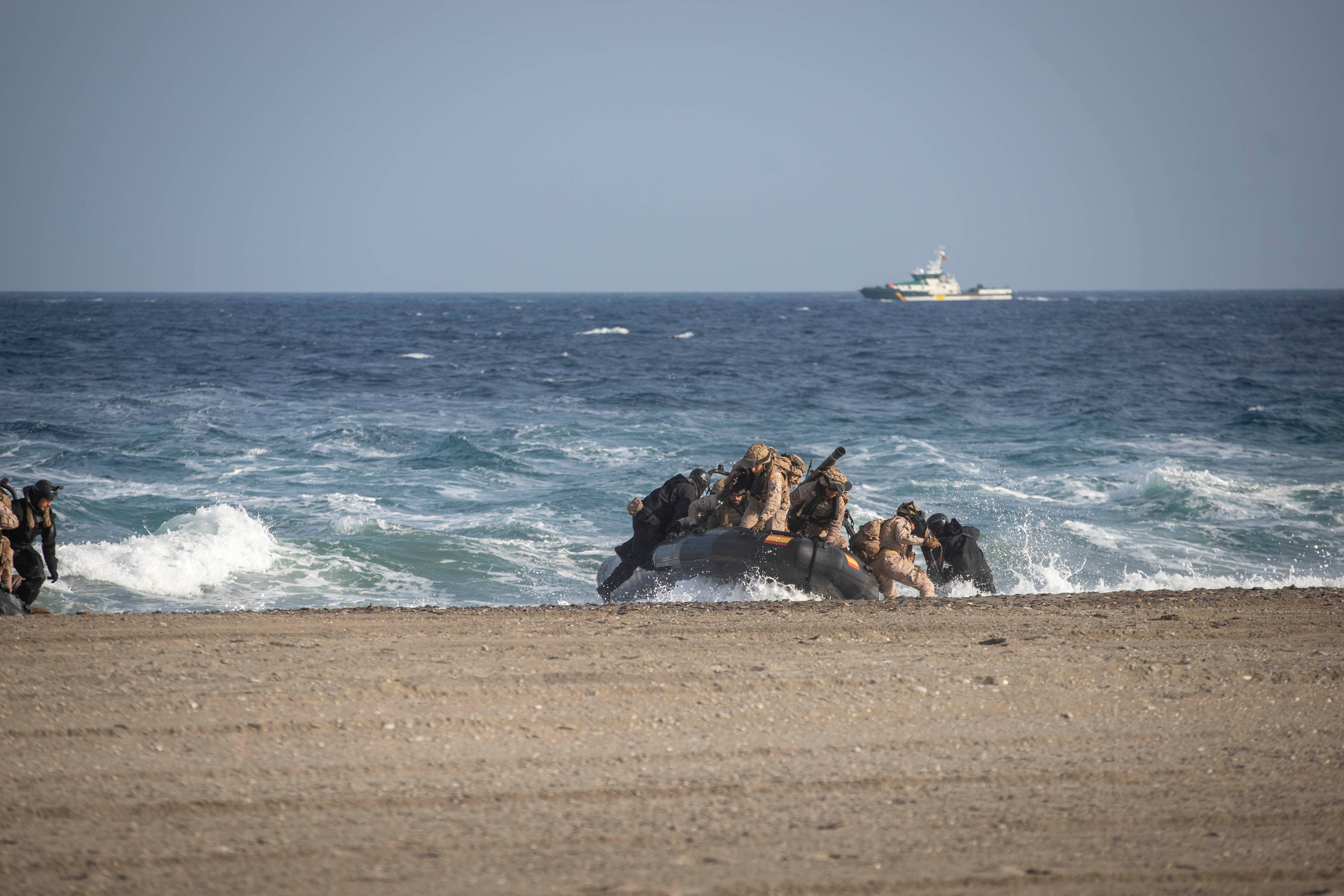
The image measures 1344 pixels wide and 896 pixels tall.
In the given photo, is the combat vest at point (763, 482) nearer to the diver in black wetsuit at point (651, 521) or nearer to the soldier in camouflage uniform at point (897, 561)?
the diver in black wetsuit at point (651, 521)

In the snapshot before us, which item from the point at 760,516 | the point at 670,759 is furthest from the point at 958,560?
the point at 670,759

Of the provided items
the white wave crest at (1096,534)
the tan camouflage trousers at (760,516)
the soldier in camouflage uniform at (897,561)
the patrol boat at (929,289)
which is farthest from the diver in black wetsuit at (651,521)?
the patrol boat at (929,289)

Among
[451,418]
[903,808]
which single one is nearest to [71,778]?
[903,808]

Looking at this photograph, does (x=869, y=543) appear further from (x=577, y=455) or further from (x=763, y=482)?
(x=577, y=455)

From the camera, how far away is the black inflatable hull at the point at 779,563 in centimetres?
825

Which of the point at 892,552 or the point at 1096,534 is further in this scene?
the point at 1096,534

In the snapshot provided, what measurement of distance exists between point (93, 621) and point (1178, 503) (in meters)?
14.1

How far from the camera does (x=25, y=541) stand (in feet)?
24.7

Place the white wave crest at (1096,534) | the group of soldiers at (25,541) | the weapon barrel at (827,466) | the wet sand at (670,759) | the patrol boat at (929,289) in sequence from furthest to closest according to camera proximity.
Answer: the patrol boat at (929,289)
the white wave crest at (1096,534)
the weapon barrel at (827,466)
the group of soldiers at (25,541)
the wet sand at (670,759)

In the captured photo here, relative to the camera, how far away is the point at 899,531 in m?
8.67

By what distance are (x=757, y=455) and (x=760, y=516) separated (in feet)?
1.75

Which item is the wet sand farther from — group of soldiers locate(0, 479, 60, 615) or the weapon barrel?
the weapon barrel

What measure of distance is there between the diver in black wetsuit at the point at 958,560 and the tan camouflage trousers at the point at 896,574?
1.67ft

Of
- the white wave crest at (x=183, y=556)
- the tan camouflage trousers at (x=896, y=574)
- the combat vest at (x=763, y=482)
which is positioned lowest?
the white wave crest at (x=183, y=556)
